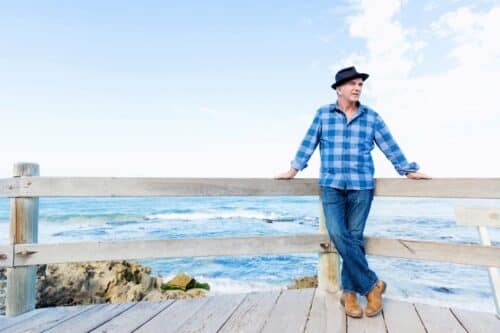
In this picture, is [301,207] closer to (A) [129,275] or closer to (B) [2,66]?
(A) [129,275]

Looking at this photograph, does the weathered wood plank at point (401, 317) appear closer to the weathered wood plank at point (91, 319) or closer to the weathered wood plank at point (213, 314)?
the weathered wood plank at point (213, 314)

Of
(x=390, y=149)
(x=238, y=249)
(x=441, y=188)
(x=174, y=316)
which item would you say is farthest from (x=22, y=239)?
(x=441, y=188)

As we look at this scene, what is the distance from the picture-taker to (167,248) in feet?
7.54

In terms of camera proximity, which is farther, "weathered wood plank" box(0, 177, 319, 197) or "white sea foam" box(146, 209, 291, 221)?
"white sea foam" box(146, 209, 291, 221)

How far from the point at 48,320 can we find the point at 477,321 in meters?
2.65

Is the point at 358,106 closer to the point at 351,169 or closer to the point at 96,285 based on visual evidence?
the point at 351,169

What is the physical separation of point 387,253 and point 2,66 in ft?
74.5

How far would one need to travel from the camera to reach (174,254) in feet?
7.53

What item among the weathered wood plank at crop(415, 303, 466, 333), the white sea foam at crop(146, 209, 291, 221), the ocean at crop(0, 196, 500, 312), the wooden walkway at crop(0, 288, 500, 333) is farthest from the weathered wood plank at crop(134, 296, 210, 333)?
the white sea foam at crop(146, 209, 291, 221)

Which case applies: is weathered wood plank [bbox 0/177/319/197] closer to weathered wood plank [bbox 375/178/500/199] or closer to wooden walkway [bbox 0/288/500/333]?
weathered wood plank [bbox 375/178/500/199]

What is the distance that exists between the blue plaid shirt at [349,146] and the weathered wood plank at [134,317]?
1443mm

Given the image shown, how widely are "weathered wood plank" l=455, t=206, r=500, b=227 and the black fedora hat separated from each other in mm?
1207

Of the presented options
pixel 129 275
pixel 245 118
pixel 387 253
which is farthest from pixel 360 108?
pixel 245 118

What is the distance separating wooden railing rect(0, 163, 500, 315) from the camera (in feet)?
7.04
